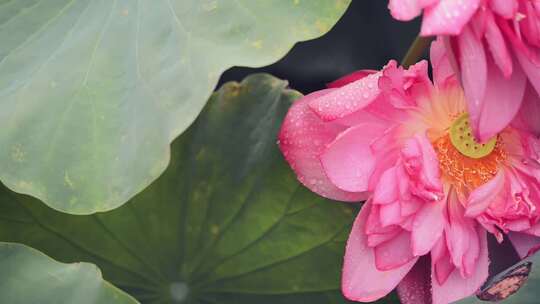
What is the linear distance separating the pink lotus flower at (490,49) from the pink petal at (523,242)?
5.7 inches

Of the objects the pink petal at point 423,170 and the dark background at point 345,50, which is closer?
the pink petal at point 423,170

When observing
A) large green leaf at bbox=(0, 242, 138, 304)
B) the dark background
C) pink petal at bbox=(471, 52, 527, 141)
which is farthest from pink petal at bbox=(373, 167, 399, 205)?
the dark background

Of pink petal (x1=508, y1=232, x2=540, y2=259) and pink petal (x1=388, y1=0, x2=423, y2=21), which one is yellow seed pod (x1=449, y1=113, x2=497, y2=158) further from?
pink petal (x1=388, y1=0, x2=423, y2=21)

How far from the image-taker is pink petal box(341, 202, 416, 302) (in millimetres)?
583

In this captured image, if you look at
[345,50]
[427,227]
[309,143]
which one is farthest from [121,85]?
[345,50]

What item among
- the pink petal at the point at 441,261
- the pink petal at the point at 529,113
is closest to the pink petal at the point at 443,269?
the pink petal at the point at 441,261

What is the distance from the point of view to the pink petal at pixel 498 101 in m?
0.47

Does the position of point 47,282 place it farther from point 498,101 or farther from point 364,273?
point 498,101

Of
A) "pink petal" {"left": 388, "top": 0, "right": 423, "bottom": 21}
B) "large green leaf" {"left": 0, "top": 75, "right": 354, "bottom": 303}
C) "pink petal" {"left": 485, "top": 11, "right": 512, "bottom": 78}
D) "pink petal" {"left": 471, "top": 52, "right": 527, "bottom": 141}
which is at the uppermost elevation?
"pink petal" {"left": 388, "top": 0, "right": 423, "bottom": 21}

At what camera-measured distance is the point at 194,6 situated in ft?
2.01

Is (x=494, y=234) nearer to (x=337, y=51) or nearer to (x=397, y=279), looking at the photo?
(x=397, y=279)

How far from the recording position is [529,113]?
1.76 feet

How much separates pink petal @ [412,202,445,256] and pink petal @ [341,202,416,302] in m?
0.03

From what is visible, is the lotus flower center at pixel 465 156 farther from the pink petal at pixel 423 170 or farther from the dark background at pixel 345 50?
the dark background at pixel 345 50
